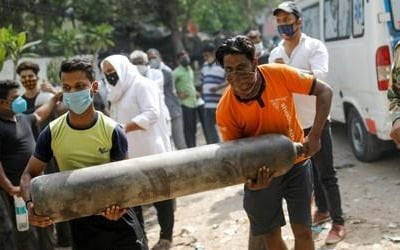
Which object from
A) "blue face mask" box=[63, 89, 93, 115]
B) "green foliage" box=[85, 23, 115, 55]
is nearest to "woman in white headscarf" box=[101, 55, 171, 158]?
"blue face mask" box=[63, 89, 93, 115]

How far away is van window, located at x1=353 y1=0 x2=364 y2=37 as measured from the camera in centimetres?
559

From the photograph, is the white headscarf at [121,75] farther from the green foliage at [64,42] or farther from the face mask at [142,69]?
the green foliage at [64,42]

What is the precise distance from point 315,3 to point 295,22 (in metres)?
4.09

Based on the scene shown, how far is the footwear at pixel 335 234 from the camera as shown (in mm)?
4043

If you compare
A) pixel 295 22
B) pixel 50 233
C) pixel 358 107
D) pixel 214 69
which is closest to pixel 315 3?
pixel 214 69

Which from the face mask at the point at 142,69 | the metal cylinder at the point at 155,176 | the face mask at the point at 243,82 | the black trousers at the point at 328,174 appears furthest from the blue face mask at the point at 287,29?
the face mask at the point at 142,69

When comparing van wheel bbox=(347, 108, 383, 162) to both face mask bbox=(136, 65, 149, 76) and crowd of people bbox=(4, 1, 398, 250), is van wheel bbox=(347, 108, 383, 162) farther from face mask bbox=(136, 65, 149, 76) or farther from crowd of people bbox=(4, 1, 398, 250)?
face mask bbox=(136, 65, 149, 76)

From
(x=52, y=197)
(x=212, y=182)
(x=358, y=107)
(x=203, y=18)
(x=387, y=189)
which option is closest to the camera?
(x=52, y=197)

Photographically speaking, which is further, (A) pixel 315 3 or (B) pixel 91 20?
(B) pixel 91 20

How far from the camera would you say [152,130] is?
4387 millimetres

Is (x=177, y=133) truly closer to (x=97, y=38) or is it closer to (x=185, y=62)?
(x=185, y=62)

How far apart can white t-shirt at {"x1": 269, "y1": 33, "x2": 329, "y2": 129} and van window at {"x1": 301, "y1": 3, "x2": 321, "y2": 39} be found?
12.7 feet

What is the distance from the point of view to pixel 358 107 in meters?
5.97

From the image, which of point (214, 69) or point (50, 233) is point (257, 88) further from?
point (214, 69)
